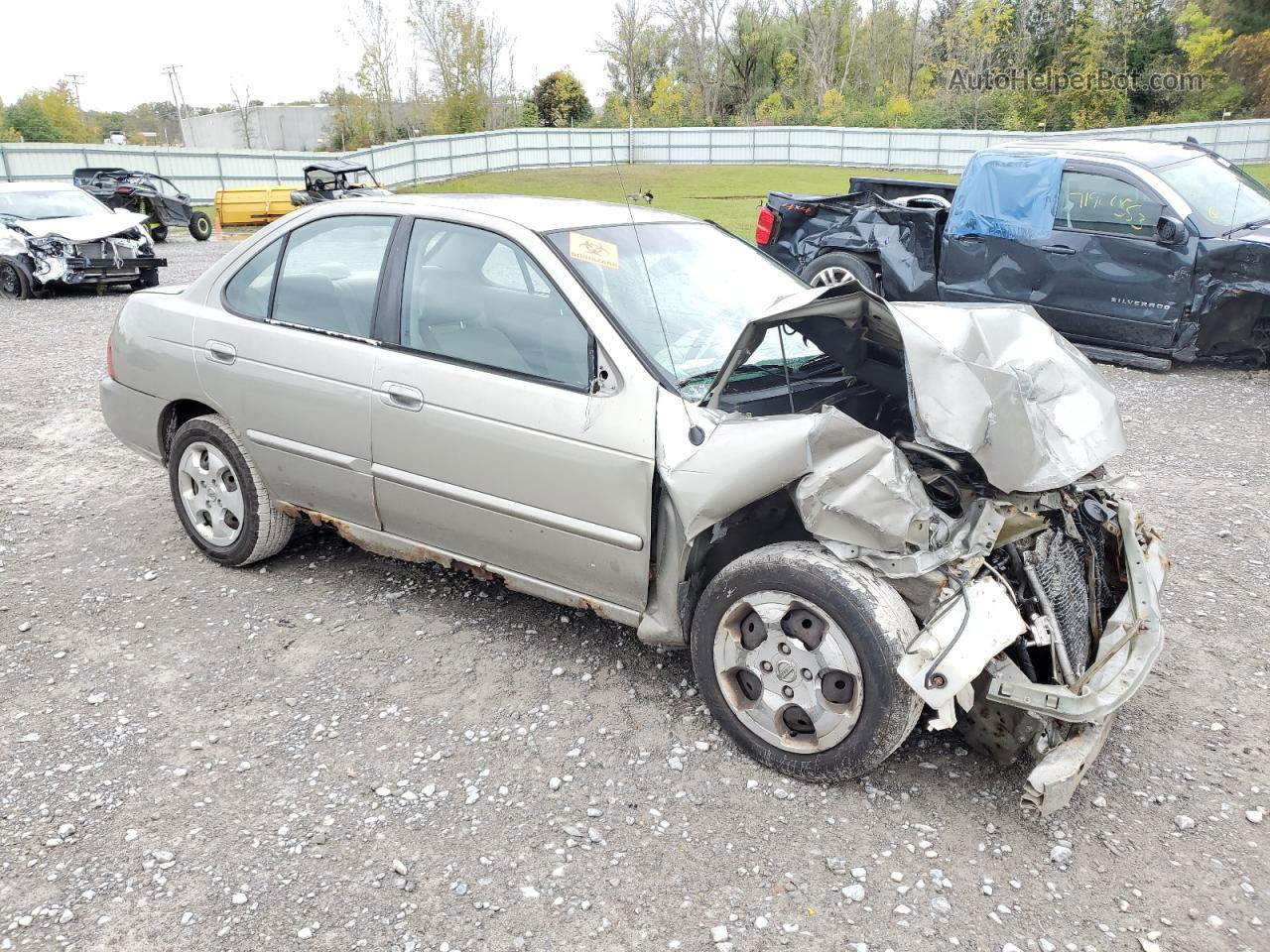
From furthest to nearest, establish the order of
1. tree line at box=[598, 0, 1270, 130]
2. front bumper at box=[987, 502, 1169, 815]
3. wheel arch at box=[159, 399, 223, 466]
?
tree line at box=[598, 0, 1270, 130], wheel arch at box=[159, 399, 223, 466], front bumper at box=[987, 502, 1169, 815]

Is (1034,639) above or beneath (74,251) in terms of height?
beneath

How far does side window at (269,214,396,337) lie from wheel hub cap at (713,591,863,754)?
196 centimetres

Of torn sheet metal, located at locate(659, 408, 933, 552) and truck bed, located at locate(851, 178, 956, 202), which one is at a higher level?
truck bed, located at locate(851, 178, 956, 202)

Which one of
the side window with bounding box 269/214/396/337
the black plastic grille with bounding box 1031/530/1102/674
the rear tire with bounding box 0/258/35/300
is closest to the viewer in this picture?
the black plastic grille with bounding box 1031/530/1102/674

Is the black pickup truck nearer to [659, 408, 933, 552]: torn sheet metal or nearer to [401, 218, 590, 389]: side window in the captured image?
[401, 218, 590, 389]: side window

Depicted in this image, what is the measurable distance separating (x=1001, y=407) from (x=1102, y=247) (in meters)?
6.32

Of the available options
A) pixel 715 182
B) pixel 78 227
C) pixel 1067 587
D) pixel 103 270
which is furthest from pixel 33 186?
pixel 715 182

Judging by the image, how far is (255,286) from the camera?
171 inches

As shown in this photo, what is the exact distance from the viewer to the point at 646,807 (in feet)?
9.86

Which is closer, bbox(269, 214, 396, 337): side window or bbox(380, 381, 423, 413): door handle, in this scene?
bbox(380, 381, 423, 413): door handle

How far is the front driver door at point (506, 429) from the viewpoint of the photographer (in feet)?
10.7

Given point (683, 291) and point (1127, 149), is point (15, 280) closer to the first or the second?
point (683, 291)

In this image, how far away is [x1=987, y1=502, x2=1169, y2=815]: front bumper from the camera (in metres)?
2.69

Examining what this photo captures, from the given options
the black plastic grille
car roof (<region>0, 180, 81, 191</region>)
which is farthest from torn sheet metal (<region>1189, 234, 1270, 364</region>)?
car roof (<region>0, 180, 81, 191</region>)
